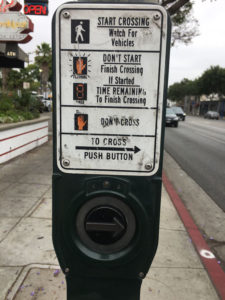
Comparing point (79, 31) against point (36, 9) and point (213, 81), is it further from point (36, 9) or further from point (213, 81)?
point (213, 81)

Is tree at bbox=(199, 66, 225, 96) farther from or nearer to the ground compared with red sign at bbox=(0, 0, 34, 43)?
farther from the ground

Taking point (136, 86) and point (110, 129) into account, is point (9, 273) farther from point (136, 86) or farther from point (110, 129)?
point (136, 86)

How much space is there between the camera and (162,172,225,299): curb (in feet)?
8.56

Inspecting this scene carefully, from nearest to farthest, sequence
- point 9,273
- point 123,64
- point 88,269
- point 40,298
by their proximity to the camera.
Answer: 1. point 123,64
2. point 88,269
3. point 40,298
4. point 9,273

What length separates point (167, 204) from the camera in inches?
182

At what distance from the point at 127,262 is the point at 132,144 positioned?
62 centimetres

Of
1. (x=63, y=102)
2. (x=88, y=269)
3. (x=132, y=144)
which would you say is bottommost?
(x=88, y=269)

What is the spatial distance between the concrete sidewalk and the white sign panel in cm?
157

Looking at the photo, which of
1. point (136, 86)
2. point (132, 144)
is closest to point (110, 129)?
point (132, 144)

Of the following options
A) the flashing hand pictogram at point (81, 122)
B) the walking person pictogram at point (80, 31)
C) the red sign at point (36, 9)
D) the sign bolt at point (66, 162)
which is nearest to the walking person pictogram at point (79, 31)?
the walking person pictogram at point (80, 31)

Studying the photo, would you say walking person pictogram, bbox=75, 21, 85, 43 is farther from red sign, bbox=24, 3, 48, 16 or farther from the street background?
red sign, bbox=24, 3, 48, 16

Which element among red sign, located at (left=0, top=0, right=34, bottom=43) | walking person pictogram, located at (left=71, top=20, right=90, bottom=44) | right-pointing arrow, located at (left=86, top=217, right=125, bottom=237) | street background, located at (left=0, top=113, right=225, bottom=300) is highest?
red sign, located at (left=0, top=0, right=34, bottom=43)

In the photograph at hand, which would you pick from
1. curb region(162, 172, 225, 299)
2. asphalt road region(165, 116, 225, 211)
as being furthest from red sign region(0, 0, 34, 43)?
curb region(162, 172, 225, 299)

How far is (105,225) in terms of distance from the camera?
4.54 ft
